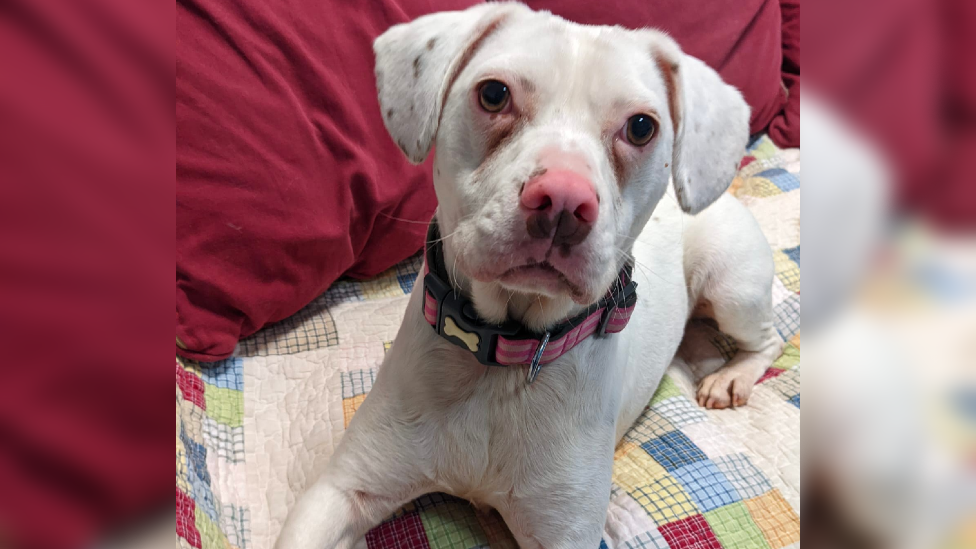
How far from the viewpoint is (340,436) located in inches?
67.3

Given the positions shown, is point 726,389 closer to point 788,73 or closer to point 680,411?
point 680,411

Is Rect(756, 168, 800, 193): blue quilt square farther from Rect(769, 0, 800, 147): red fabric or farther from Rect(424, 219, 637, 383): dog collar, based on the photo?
Rect(424, 219, 637, 383): dog collar

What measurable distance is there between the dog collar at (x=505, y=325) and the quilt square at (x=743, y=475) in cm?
62

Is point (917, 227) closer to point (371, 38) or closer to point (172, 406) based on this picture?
point (172, 406)

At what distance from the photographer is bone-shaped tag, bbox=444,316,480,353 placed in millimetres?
1248

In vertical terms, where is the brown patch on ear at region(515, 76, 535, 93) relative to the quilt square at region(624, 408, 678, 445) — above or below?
above

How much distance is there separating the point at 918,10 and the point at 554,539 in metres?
1.24

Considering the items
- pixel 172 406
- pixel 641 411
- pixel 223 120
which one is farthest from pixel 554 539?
pixel 223 120

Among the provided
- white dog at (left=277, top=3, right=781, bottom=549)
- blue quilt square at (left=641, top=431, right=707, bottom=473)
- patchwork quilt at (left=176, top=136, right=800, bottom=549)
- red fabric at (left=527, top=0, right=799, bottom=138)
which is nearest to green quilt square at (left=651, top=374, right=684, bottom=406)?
patchwork quilt at (left=176, top=136, right=800, bottom=549)

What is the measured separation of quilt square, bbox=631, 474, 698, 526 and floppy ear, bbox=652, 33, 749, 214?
711mm

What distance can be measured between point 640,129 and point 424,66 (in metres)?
0.41

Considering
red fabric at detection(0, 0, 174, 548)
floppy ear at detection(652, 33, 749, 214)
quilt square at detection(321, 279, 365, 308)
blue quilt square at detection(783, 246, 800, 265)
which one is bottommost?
quilt square at detection(321, 279, 365, 308)

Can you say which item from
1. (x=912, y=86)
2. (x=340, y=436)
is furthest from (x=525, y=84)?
(x=340, y=436)

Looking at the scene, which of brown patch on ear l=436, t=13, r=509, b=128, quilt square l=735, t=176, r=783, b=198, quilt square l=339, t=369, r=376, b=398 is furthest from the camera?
quilt square l=735, t=176, r=783, b=198
